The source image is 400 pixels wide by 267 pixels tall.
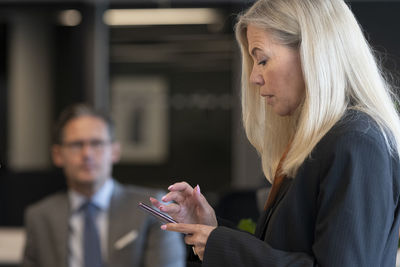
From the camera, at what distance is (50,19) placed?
6.63 meters

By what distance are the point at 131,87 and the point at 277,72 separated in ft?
17.6

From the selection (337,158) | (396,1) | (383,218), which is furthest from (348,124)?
(396,1)

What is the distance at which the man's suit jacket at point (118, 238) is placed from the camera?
2.91 m

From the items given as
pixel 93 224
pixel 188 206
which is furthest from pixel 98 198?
pixel 188 206

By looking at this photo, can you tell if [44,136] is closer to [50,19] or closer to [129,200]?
[50,19]

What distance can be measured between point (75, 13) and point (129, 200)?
392 cm

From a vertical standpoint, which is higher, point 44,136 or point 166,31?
point 166,31

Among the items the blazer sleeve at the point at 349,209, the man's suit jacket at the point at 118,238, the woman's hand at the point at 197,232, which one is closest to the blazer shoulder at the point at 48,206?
the man's suit jacket at the point at 118,238

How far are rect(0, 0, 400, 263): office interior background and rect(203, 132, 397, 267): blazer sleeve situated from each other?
5.14 m

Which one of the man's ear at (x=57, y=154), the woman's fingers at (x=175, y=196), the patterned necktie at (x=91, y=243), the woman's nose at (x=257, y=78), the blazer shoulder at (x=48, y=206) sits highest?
the woman's nose at (x=257, y=78)

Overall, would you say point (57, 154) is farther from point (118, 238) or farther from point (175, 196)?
point (175, 196)

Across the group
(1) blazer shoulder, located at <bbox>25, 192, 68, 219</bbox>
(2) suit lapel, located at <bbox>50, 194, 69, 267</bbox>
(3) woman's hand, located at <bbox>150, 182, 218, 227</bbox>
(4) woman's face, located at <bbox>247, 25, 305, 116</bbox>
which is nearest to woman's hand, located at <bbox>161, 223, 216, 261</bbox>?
(3) woman's hand, located at <bbox>150, 182, 218, 227</bbox>

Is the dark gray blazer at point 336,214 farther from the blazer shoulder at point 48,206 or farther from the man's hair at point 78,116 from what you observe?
the man's hair at point 78,116

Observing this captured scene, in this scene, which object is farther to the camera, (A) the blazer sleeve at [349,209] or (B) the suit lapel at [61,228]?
(B) the suit lapel at [61,228]
